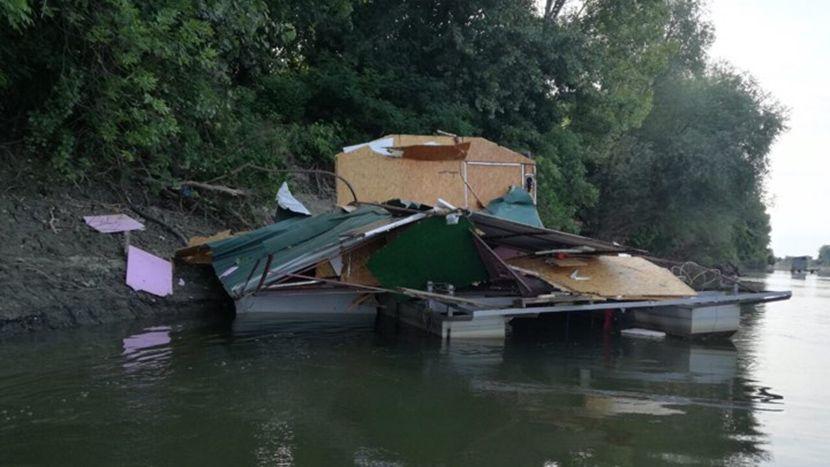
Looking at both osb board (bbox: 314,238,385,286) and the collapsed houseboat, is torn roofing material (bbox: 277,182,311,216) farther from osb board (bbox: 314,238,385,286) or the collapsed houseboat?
osb board (bbox: 314,238,385,286)

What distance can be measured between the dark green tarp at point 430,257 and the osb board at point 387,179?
4.34 m

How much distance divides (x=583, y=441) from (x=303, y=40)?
18.5 meters

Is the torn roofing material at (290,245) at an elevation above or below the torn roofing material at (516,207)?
below

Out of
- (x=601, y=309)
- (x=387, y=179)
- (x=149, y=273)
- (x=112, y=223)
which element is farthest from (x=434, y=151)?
(x=112, y=223)

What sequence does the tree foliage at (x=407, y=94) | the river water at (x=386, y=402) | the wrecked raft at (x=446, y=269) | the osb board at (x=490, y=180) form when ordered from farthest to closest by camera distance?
the osb board at (x=490, y=180) → the tree foliage at (x=407, y=94) → the wrecked raft at (x=446, y=269) → the river water at (x=386, y=402)

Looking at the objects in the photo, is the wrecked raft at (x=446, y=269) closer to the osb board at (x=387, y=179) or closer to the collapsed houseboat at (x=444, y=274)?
the collapsed houseboat at (x=444, y=274)

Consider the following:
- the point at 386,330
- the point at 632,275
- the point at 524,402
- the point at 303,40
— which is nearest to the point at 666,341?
the point at 632,275

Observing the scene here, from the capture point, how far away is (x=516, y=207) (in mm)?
14906

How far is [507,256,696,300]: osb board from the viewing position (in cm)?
1091

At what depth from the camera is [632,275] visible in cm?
A: 1144

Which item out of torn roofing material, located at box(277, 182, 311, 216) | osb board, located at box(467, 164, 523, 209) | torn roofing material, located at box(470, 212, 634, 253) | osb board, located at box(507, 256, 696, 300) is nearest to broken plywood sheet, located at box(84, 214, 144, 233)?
torn roofing material, located at box(277, 182, 311, 216)

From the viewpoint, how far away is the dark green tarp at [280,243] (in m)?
11.0

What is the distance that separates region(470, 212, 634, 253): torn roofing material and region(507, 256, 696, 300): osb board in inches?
14.4

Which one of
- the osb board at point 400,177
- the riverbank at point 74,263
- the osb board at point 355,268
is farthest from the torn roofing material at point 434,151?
the riverbank at point 74,263
